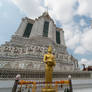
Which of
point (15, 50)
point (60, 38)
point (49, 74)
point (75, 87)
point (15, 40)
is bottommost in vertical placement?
point (75, 87)

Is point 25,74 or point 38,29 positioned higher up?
point 38,29

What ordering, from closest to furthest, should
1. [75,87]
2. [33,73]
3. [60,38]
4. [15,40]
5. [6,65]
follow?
[75,87]
[33,73]
[6,65]
[15,40]
[60,38]

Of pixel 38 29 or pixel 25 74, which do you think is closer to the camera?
pixel 25 74

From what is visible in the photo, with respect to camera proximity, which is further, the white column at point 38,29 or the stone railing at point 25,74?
the white column at point 38,29

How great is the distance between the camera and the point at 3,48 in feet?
58.5

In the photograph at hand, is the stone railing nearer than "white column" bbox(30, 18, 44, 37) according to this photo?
Yes

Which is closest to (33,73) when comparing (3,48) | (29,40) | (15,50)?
(15,50)

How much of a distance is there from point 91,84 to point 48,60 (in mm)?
7947

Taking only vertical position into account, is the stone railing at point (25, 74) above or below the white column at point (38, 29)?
below

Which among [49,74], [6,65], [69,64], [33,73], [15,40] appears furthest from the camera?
[15,40]

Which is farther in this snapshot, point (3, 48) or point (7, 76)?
point (3, 48)

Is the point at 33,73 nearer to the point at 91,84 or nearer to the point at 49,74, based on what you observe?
the point at 49,74

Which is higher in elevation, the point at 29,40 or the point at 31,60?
the point at 29,40

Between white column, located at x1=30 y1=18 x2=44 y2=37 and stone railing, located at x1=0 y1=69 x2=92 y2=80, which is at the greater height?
white column, located at x1=30 y1=18 x2=44 y2=37
